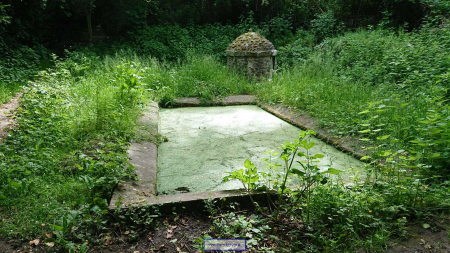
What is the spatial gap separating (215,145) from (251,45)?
170 inches

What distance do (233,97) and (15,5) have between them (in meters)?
7.53

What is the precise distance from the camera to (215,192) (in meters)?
3.04

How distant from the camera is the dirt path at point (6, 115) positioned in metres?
4.34

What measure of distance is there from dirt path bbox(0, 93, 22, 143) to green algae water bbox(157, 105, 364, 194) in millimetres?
1910

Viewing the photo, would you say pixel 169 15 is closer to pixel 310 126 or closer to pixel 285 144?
pixel 310 126

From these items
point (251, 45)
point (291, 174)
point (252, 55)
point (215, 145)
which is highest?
point (251, 45)

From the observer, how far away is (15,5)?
1022cm

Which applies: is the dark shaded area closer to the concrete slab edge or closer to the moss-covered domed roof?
the moss-covered domed roof

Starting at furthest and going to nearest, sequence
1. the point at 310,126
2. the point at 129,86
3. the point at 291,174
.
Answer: the point at 129,86 < the point at 310,126 < the point at 291,174

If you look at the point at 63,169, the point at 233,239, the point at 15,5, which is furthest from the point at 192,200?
the point at 15,5

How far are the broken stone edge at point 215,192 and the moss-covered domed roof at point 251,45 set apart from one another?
143 centimetres

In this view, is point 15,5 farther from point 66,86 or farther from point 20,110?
point 20,110

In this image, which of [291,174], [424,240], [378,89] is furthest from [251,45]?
[424,240]

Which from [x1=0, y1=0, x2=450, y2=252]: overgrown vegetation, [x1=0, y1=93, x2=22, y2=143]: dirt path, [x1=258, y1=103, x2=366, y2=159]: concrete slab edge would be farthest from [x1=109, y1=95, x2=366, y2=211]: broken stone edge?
[x1=0, y1=93, x2=22, y2=143]: dirt path
